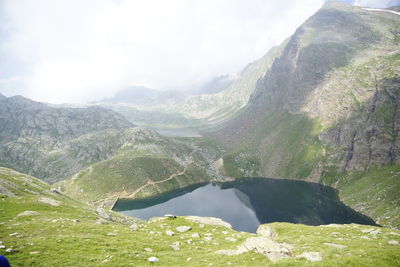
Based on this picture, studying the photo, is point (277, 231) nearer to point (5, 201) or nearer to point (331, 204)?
point (5, 201)

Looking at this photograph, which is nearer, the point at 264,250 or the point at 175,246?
the point at 264,250

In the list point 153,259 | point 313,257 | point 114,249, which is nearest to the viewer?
point 313,257

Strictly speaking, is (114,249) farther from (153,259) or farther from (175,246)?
(175,246)

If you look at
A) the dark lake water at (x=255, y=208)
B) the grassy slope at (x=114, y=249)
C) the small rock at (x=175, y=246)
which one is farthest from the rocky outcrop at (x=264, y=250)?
the dark lake water at (x=255, y=208)

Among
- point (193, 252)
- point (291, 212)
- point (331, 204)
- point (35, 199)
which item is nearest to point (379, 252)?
point (193, 252)

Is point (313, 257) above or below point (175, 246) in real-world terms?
above

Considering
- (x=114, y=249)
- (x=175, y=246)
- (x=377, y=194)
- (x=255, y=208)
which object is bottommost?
(x=255, y=208)

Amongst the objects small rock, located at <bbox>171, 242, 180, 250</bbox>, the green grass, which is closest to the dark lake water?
the green grass

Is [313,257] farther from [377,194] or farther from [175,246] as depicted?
[377,194]

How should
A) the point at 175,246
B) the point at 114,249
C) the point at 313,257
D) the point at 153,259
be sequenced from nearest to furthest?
the point at 313,257, the point at 153,259, the point at 114,249, the point at 175,246

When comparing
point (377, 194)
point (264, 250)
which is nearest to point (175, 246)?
point (264, 250)

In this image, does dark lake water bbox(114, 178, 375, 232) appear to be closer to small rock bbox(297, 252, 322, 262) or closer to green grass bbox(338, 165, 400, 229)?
green grass bbox(338, 165, 400, 229)

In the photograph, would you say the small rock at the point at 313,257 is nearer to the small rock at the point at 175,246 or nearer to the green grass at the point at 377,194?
the small rock at the point at 175,246

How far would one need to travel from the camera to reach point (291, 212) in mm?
157125
